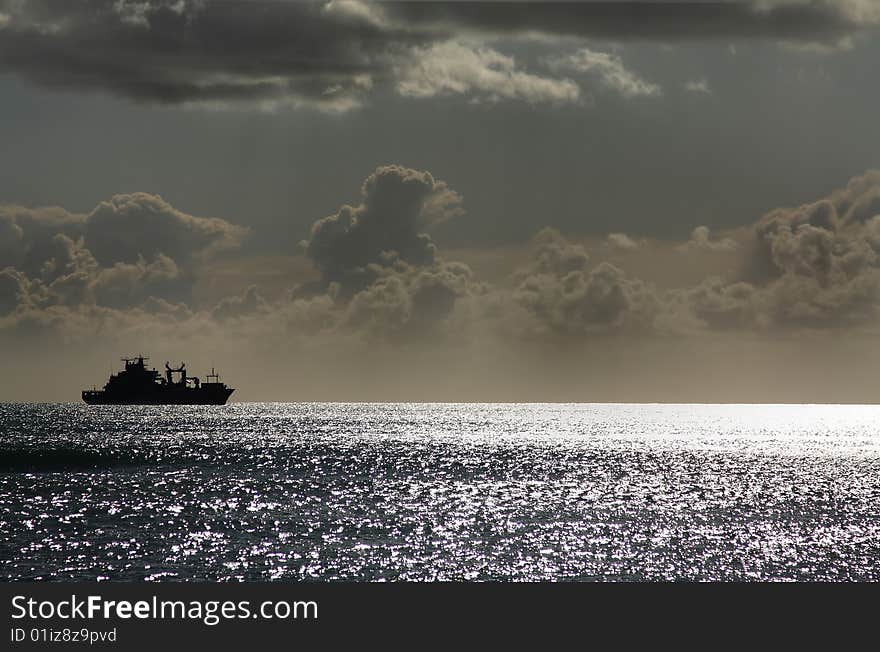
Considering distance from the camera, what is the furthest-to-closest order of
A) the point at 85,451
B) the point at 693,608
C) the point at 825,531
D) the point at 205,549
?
the point at 85,451, the point at 825,531, the point at 205,549, the point at 693,608

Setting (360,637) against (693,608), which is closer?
(360,637)

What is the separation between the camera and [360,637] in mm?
27328

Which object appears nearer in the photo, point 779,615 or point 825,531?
point 779,615

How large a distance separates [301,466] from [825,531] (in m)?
62.9

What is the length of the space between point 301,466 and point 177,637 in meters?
81.4

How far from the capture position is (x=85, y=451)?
126 meters

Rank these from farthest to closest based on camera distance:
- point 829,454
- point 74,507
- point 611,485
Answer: point 829,454, point 611,485, point 74,507

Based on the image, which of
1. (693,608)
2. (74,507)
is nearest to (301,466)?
(74,507)

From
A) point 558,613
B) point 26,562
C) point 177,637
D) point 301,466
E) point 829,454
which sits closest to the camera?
point 177,637

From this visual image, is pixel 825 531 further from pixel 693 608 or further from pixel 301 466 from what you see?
pixel 301 466

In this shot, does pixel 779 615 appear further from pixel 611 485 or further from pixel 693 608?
pixel 611 485

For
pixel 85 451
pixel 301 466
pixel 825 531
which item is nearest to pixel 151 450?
pixel 85 451

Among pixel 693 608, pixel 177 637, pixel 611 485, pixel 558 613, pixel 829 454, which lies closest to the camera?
pixel 177 637

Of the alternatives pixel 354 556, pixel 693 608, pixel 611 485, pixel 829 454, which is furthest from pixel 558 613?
pixel 829 454
